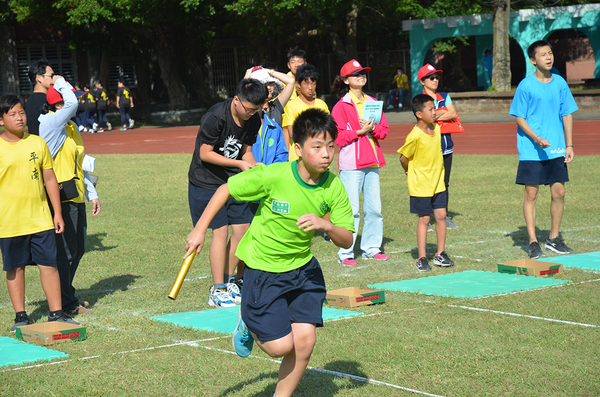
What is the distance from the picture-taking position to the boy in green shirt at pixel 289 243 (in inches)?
154

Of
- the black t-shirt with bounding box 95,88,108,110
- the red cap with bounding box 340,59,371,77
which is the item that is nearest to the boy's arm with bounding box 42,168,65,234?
the red cap with bounding box 340,59,371,77

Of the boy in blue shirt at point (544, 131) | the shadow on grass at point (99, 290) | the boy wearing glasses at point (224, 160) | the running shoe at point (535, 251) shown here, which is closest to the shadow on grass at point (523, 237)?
the running shoe at point (535, 251)

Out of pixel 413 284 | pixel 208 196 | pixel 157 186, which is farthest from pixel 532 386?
pixel 157 186

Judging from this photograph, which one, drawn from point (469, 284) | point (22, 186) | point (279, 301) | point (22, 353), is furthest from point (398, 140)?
point (279, 301)

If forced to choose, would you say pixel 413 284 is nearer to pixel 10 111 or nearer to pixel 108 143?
pixel 10 111

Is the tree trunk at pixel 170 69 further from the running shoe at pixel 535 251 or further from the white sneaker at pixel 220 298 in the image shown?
the white sneaker at pixel 220 298

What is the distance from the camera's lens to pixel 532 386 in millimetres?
4312

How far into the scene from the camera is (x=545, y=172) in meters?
8.27

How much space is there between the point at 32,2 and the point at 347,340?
1231 inches

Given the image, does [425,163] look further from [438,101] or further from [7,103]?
[7,103]

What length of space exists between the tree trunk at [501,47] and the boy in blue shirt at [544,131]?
69.4 feet

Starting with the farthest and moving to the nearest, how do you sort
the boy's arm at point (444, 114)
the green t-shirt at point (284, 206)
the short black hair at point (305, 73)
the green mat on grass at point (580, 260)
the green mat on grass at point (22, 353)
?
1. the boy's arm at point (444, 114)
2. the short black hair at point (305, 73)
3. the green mat on grass at point (580, 260)
4. the green mat on grass at point (22, 353)
5. the green t-shirt at point (284, 206)

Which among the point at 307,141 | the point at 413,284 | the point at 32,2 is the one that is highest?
the point at 32,2

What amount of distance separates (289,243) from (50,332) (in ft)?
7.94
